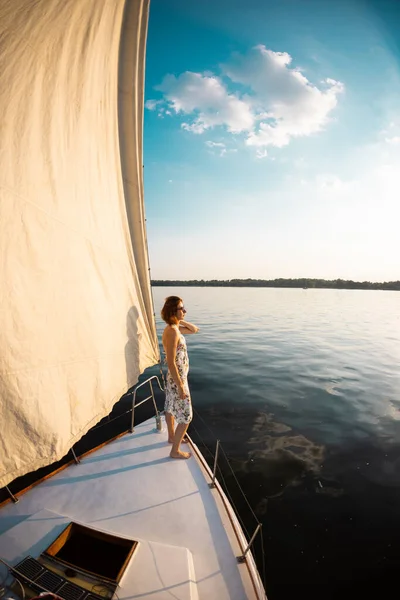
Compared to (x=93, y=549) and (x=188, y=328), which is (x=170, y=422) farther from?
(x=93, y=549)

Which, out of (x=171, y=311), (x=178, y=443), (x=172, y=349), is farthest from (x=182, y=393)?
(x=171, y=311)

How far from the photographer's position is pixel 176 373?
3.88m

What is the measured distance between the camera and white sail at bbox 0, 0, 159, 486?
6.25 ft

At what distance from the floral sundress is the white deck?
0.75 m

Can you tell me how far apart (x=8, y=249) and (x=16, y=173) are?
60 centimetres

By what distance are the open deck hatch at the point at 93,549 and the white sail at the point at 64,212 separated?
103 centimetres

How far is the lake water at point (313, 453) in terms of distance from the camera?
13.0 ft

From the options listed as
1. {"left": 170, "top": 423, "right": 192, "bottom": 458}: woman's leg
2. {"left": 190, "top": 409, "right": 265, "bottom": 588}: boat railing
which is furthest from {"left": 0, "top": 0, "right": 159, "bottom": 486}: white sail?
{"left": 190, "top": 409, "right": 265, "bottom": 588}: boat railing

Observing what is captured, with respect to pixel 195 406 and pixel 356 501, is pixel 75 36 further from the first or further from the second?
pixel 195 406

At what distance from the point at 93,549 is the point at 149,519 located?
63 cm

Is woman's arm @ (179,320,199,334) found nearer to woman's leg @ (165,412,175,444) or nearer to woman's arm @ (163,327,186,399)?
woman's arm @ (163,327,186,399)

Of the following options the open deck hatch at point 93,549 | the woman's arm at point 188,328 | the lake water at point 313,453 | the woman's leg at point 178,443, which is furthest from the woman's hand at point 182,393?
the lake water at point 313,453

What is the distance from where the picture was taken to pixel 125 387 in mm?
3605

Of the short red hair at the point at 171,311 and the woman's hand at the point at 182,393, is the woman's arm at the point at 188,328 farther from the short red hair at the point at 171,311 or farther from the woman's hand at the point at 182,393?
the woman's hand at the point at 182,393
